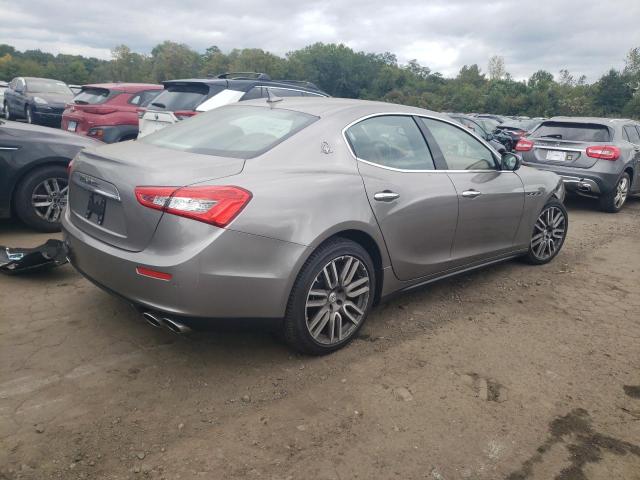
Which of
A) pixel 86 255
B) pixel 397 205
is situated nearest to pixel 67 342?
pixel 86 255

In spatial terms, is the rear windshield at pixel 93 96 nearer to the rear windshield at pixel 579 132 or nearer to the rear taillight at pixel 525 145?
the rear taillight at pixel 525 145

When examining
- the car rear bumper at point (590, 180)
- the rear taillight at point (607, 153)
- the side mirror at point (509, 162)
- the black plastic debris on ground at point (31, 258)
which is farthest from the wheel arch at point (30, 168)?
the rear taillight at point (607, 153)

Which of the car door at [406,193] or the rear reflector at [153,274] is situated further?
the car door at [406,193]

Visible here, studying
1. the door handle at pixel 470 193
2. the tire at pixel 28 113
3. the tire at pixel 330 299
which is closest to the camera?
the tire at pixel 330 299

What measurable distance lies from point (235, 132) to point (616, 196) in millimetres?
7499

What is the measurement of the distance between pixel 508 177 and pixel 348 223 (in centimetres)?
213

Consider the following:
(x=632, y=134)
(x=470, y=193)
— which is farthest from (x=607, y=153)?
(x=470, y=193)

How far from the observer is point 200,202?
261 cm

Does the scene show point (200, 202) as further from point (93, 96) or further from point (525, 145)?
point (93, 96)

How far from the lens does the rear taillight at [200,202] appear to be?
2600mm

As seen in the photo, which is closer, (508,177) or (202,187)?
(202,187)

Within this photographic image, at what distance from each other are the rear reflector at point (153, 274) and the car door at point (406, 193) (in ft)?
4.43

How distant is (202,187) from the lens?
2.64 m

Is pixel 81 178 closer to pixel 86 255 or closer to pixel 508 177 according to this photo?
pixel 86 255
